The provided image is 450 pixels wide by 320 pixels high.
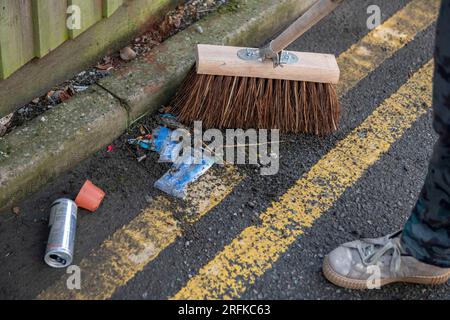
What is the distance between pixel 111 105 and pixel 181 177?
447 mm

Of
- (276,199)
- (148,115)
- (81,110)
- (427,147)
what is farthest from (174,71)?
(427,147)

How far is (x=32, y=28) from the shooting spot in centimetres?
277

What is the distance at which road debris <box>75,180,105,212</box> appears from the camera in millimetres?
2701

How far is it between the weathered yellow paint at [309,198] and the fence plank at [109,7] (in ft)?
3.78

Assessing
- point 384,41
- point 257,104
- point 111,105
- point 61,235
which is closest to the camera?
point 61,235

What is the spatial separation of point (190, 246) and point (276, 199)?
17.6 inches

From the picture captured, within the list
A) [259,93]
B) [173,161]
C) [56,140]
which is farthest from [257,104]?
[56,140]

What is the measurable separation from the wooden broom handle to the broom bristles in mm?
202

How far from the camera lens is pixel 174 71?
319 cm

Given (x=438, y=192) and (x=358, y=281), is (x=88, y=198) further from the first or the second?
(x=438, y=192)

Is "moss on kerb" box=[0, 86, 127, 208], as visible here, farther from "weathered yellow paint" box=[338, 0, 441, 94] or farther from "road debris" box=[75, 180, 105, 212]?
"weathered yellow paint" box=[338, 0, 441, 94]

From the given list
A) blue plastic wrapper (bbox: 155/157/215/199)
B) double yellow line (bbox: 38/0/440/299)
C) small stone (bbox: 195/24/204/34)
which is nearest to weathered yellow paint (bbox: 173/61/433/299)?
double yellow line (bbox: 38/0/440/299)

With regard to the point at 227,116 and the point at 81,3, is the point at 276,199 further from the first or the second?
the point at 81,3

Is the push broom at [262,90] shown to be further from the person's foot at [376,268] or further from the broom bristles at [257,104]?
the person's foot at [376,268]
